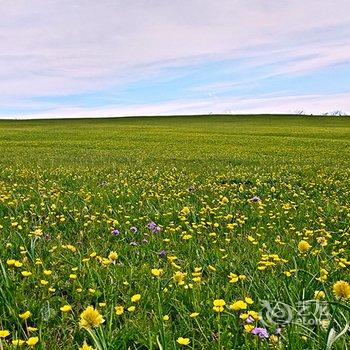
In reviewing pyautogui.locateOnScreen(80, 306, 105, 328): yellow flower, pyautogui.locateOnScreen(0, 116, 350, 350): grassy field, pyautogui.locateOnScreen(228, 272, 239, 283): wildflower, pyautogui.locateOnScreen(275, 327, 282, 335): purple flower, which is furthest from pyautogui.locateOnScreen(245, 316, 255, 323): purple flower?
pyautogui.locateOnScreen(80, 306, 105, 328): yellow flower

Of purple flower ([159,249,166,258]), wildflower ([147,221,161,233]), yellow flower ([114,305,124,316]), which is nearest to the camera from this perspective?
yellow flower ([114,305,124,316])

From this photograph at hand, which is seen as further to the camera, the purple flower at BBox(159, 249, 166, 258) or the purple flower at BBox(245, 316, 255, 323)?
the purple flower at BBox(159, 249, 166, 258)

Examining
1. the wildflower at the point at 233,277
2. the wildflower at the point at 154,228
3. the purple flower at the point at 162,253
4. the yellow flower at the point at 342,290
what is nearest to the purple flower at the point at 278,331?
the yellow flower at the point at 342,290

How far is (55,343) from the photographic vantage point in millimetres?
2723

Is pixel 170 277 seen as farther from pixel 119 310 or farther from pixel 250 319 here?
pixel 250 319

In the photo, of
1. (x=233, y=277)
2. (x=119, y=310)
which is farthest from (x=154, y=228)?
(x=119, y=310)

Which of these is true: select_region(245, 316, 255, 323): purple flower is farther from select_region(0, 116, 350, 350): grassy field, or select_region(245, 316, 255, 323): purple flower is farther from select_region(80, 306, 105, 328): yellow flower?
select_region(80, 306, 105, 328): yellow flower

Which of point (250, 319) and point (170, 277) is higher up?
point (250, 319)

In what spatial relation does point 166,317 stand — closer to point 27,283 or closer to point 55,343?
point 55,343

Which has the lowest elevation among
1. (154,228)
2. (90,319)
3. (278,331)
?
(154,228)

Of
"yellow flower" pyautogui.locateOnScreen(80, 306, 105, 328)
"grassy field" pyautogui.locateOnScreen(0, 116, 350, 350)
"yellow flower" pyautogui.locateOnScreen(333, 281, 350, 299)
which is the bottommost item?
"grassy field" pyautogui.locateOnScreen(0, 116, 350, 350)

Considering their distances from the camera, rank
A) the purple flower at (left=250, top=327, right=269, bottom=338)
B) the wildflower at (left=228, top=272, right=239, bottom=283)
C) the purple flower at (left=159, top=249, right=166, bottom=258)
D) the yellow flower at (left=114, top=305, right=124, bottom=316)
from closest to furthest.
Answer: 1. the purple flower at (left=250, top=327, right=269, bottom=338)
2. the yellow flower at (left=114, top=305, right=124, bottom=316)
3. the wildflower at (left=228, top=272, right=239, bottom=283)
4. the purple flower at (left=159, top=249, right=166, bottom=258)

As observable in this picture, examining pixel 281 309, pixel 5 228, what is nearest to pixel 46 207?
pixel 5 228

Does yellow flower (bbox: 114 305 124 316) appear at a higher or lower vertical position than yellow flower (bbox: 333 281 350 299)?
lower
